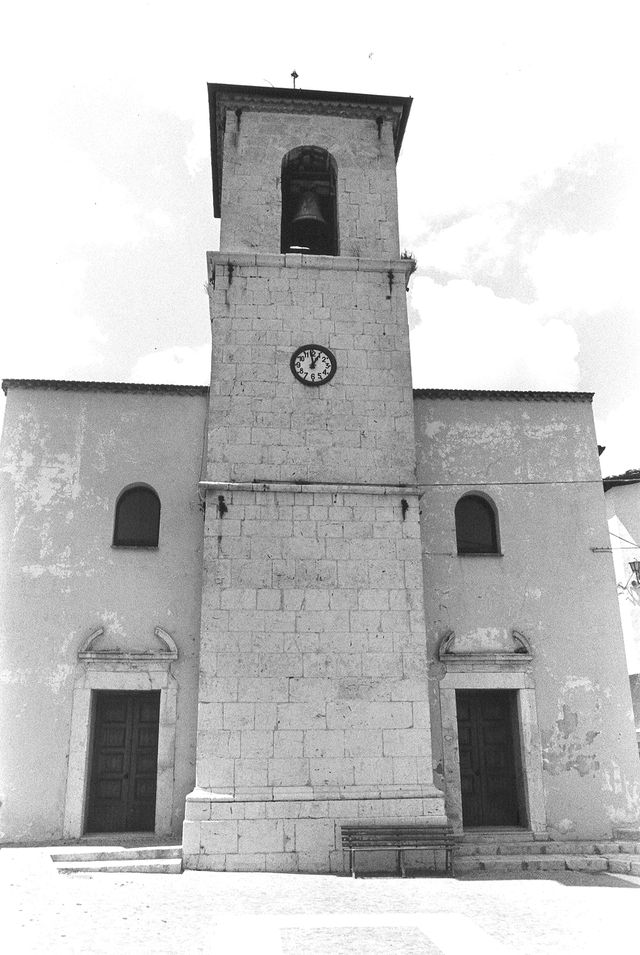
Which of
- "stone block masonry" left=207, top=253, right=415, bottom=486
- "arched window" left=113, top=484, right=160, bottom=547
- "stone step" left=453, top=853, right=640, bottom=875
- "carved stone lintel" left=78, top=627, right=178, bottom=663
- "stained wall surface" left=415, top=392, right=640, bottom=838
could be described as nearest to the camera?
"stone step" left=453, top=853, right=640, bottom=875

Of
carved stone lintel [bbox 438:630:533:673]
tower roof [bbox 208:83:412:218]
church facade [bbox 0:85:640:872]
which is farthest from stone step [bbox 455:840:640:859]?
tower roof [bbox 208:83:412:218]

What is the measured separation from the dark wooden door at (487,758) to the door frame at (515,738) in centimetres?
25

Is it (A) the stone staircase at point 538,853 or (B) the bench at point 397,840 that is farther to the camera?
(A) the stone staircase at point 538,853

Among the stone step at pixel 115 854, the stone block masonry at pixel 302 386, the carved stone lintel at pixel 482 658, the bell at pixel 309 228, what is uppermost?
the bell at pixel 309 228

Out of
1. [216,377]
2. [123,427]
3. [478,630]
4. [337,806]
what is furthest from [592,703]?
[123,427]

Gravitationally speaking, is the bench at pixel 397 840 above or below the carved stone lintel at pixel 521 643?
below

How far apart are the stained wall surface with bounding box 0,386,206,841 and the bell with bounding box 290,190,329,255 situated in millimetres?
3275

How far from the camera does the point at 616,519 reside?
18.5m

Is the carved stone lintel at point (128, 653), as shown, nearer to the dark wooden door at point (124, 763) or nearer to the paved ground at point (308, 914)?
the dark wooden door at point (124, 763)

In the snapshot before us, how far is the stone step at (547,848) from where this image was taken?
10492 mm

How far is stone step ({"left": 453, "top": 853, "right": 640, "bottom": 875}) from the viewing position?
385 inches

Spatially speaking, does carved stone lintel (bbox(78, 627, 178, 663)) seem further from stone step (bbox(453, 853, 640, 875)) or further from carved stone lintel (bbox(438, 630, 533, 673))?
stone step (bbox(453, 853, 640, 875))

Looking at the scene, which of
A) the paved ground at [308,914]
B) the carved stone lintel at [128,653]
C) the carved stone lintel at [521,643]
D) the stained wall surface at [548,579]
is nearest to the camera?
the paved ground at [308,914]

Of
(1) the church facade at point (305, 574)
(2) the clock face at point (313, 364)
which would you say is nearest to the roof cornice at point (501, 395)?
(1) the church facade at point (305, 574)
